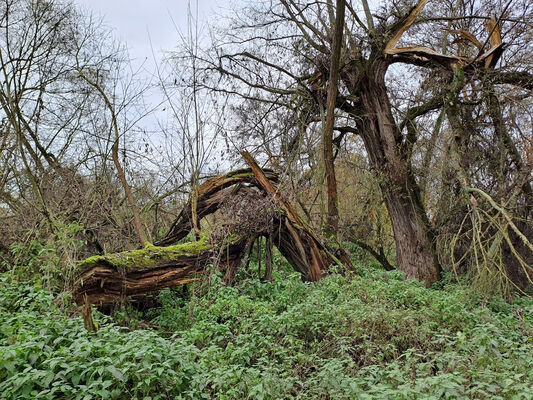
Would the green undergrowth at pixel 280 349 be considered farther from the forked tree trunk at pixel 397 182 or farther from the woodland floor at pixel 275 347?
the forked tree trunk at pixel 397 182

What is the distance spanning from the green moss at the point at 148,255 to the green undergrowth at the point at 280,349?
0.59m

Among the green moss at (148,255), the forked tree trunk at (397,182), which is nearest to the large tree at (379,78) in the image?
the forked tree trunk at (397,182)

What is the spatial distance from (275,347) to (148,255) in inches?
109

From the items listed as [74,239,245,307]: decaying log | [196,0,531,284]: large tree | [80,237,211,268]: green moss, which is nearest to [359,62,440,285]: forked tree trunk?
[196,0,531,284]: large tree

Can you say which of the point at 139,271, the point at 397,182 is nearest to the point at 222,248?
the point at 139,271

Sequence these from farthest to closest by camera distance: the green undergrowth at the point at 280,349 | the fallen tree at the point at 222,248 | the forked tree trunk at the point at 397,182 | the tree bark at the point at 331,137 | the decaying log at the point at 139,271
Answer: the forked tree trunk at the point at 397,182, the tree bark at the point at 331,137, the fallen tree at the point at 222,248, the decaying log at the point at 139,271, the green undergrowth at the point at 280,349

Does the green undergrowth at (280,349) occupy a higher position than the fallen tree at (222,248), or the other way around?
the fallen tree at (222,248)

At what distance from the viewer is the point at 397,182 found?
28.8 feet

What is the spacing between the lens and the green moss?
19.6 feet

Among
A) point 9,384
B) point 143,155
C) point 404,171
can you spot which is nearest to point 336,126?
point 404,171

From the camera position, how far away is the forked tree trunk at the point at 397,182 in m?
8.75

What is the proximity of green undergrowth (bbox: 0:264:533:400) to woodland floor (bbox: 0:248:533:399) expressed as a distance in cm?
1

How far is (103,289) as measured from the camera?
6059 millimetres

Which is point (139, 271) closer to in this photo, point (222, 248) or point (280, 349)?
point (222, 248)
